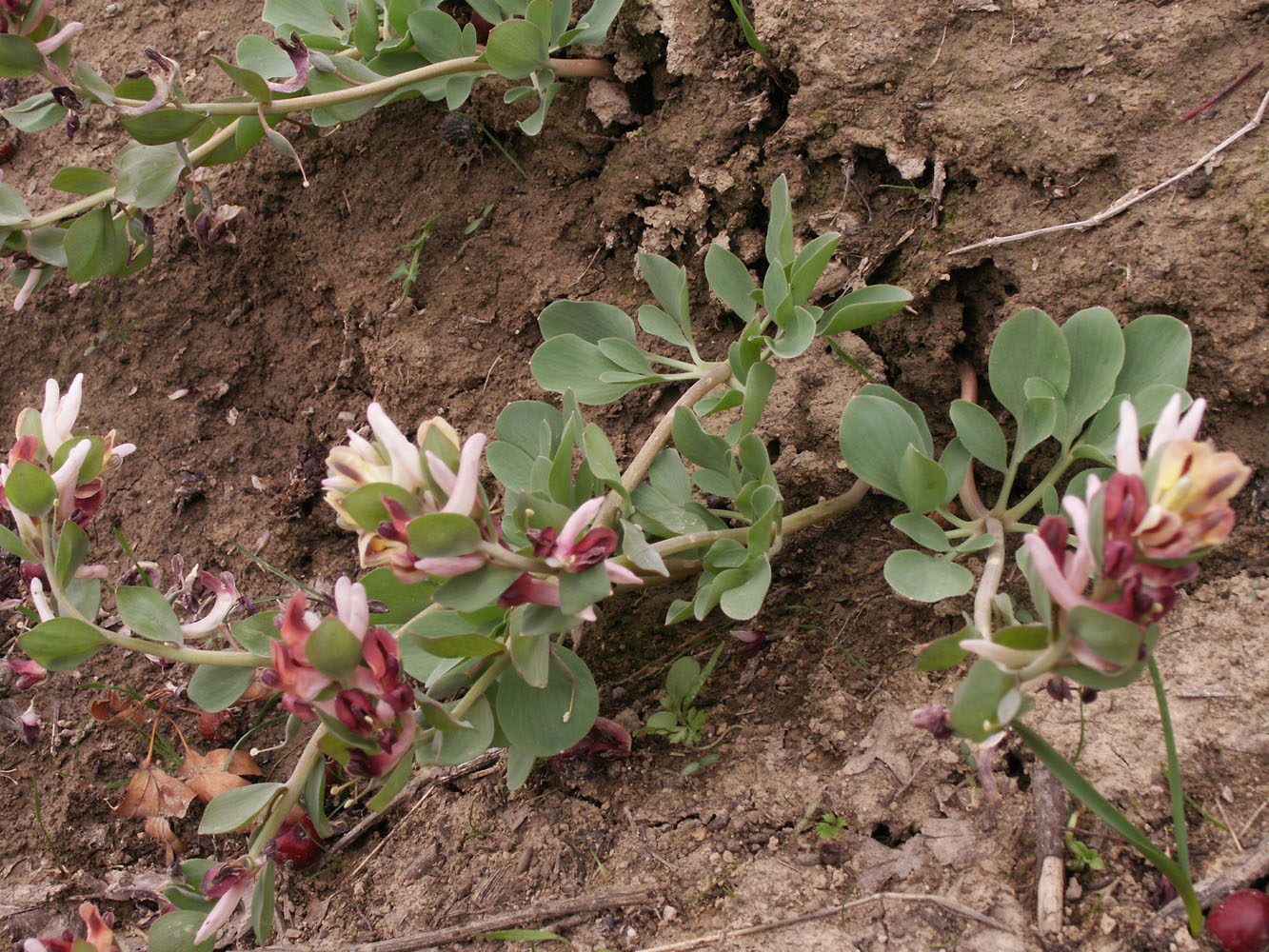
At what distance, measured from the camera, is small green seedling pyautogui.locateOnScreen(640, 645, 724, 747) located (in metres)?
2.08

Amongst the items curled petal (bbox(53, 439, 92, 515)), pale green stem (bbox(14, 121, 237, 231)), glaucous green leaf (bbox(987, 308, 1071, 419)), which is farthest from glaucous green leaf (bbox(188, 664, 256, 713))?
glaucous green leaf (bbox(987, 308, 1071, 419))

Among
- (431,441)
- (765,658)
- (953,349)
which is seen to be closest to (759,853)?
(765,658)

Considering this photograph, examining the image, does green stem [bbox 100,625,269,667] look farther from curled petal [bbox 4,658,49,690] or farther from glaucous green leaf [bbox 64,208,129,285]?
glaucous green leaf [bbox 64,208,129,285]

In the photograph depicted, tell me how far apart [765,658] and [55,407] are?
158 centimetres

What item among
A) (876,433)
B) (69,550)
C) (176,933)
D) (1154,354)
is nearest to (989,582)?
(876,433)

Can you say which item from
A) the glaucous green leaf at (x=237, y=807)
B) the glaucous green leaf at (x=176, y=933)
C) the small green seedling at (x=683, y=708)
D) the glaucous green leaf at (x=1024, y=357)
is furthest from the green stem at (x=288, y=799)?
the glaucous green leaf at (x=1024, y=357)

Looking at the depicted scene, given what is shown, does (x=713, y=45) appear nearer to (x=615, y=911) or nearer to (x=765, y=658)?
(x=765, y=658)

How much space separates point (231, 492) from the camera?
9.29 ft

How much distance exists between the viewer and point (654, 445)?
6.48 feet

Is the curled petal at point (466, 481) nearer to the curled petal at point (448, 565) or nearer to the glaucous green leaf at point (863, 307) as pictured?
the curled petal at point (448, 565)

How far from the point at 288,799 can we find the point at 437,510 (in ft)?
2.26

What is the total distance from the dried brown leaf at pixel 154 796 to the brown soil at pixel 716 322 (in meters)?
0.09

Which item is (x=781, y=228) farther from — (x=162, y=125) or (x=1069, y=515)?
(x=162, y=125)

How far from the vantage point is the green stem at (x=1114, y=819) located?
4.58ft
